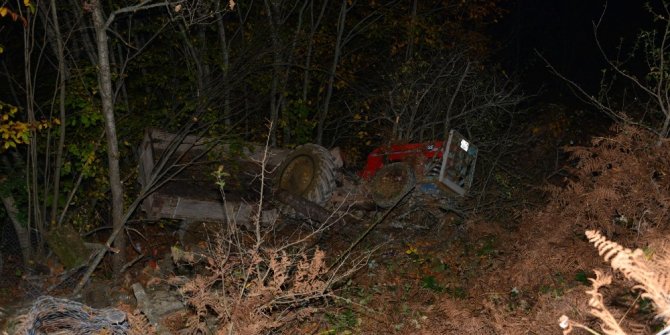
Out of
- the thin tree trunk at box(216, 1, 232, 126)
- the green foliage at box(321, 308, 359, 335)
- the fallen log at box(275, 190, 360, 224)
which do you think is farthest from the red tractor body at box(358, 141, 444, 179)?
the green foliage at box(321, 308, 359, 335)

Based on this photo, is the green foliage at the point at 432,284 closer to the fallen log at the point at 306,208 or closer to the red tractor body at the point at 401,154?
the fallen log at the point at 306,208

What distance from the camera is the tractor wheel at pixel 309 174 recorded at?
9469 millimetres

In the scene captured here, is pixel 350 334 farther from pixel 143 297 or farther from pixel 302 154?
pixel 302 154

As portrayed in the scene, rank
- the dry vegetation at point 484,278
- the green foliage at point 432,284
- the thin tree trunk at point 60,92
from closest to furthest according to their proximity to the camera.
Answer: the dry vegetation at point 484,278, the green foliage at point 432,284, the thin tree trunk at point 60,92

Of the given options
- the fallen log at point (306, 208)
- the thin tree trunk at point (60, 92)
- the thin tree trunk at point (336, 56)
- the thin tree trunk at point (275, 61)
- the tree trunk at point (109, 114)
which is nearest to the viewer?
the tree trunk at point (109, 114)

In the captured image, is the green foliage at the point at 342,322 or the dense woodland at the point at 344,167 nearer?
the dense woodland at the point at 344,167

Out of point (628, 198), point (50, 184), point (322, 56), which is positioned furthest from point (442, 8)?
point (50, 184)

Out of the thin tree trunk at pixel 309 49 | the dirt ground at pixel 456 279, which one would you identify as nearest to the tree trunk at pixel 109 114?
the dirt ground at pixel 456 279

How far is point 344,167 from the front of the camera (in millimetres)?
10891

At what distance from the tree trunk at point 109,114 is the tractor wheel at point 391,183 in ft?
13.5

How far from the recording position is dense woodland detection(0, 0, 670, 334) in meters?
6.46

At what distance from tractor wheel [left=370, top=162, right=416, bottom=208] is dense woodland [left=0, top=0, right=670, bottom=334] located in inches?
18.9

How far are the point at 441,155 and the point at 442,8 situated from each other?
25.9ft

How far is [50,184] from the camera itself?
1081 centimetres
